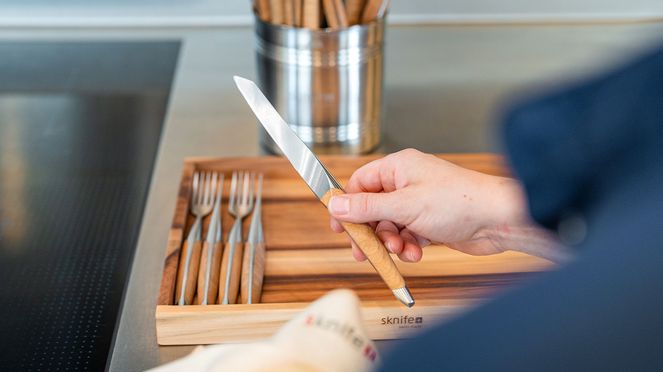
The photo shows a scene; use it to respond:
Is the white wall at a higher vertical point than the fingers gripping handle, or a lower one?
lower

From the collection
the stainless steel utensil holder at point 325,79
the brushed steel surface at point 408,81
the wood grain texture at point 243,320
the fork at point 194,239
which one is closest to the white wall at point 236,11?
the brushed steel surface at point 408,81

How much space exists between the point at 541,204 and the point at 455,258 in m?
0.48

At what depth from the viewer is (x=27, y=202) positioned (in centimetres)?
100

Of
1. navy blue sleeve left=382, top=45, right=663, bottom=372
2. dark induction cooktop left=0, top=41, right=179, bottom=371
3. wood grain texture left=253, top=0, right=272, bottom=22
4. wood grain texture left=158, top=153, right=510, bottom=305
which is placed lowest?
dark induction cooktop left=0, top=41, right=179, bottom=371

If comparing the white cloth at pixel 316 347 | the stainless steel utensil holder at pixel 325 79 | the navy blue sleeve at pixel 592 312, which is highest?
the navy blue sleeve at pixel 592 312

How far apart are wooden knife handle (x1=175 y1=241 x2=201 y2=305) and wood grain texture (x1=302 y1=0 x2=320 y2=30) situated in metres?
0.29

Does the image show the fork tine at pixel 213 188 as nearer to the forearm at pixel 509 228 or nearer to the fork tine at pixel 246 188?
the fork tine at pixel 246 188

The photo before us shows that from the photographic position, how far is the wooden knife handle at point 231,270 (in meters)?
0.80

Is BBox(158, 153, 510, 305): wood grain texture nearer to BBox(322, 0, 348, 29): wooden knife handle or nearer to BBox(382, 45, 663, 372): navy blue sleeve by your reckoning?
BBox(322, 0, 348, 29): wooden knife handle

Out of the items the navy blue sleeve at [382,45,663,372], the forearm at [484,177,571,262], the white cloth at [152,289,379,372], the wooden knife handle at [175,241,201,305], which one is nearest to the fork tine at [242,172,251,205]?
the wooden knife handle at [175,241,201,305]

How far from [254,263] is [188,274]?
65 mm

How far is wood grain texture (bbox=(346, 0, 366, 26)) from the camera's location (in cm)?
99

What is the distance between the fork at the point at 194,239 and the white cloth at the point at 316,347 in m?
0.35

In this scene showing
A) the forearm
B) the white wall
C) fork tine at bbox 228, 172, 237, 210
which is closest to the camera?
the forearm
